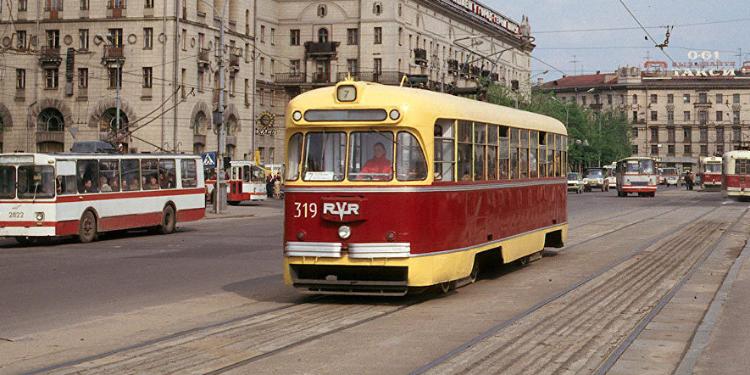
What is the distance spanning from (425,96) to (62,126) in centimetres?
6120

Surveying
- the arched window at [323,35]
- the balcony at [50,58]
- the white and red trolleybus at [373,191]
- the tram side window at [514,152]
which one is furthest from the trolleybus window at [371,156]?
the arched window at [323,35]

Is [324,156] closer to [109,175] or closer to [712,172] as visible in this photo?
→ [109,175]

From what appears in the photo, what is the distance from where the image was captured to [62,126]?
2800 inches

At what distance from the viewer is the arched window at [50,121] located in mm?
71062

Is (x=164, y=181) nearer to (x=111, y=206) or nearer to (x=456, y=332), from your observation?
(x=111, y=206)

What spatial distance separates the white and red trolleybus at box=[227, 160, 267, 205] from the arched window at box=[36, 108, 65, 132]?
1972 centimetres

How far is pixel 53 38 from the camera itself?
231 feet

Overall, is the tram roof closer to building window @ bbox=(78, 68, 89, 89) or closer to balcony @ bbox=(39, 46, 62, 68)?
building window @ bbox=(78, 68, 89, 89)

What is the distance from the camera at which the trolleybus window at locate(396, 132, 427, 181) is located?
13.4 metres

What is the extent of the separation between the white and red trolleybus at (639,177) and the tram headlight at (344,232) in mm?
58325

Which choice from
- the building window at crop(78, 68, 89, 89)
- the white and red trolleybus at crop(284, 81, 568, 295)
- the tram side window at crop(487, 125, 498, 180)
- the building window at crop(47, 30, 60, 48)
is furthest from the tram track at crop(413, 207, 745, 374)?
the building window at crop(47, 30, 60, 48)

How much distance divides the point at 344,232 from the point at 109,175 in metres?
16.4

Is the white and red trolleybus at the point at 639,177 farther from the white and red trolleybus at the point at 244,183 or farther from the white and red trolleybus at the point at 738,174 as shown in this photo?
the white and red trolleybus at the point at 244,183

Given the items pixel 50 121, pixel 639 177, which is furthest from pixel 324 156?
pixel 50 121
